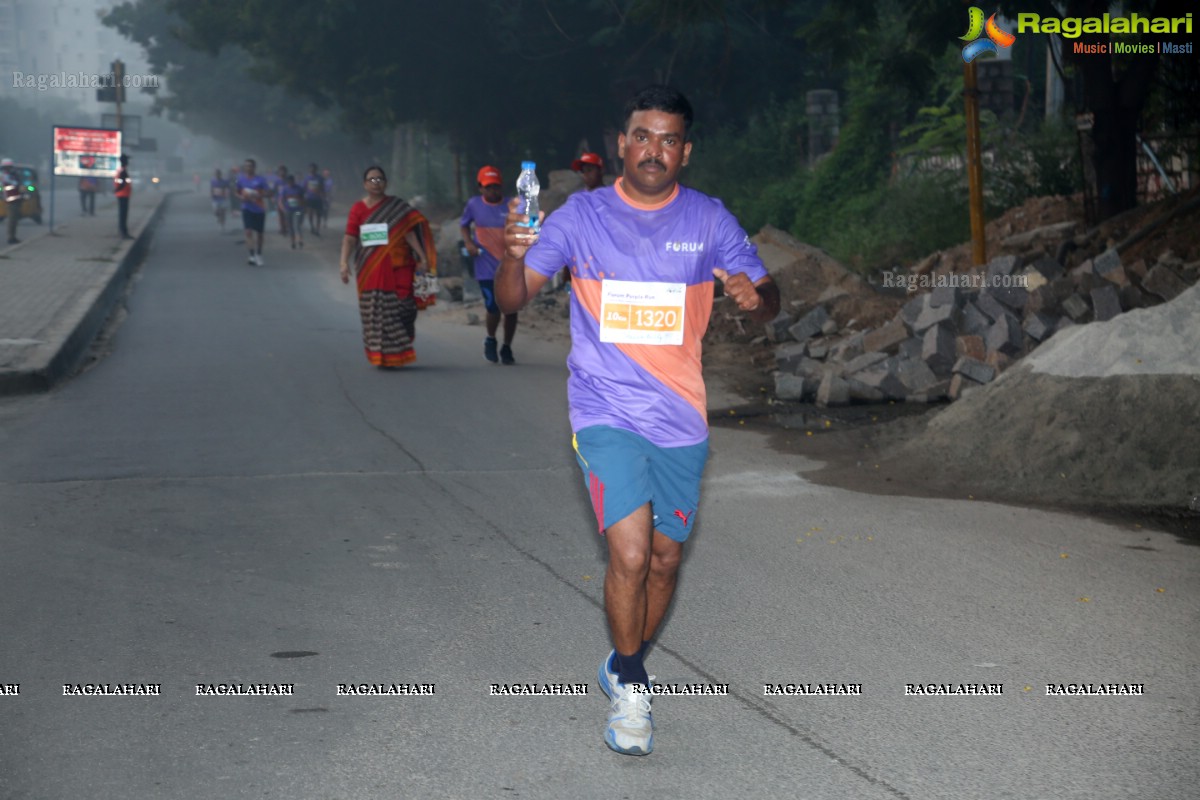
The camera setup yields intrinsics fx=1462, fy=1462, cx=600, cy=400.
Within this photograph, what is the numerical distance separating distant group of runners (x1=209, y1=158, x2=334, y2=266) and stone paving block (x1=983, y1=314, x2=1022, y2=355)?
19.0m

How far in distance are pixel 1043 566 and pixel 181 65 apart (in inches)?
3110

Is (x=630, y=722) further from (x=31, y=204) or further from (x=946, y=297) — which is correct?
(x=31, y=204)

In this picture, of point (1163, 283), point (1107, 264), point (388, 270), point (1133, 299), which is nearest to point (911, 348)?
point (1133, 299)

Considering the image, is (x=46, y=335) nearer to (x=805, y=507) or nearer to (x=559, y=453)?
(x=559, y=453)

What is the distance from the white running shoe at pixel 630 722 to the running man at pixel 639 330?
0.02 m

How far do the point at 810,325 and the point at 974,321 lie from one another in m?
2.35

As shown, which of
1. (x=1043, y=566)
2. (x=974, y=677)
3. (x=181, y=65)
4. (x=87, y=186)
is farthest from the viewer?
(x=181, y=65)

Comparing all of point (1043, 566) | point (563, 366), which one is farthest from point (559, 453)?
point (563, 366)

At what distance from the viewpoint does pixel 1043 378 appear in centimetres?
896

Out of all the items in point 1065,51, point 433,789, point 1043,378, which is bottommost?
point 433,789

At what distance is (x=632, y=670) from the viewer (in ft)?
14.4

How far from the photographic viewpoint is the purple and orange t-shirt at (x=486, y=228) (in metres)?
14.1

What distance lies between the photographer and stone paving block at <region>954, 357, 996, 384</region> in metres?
11.4

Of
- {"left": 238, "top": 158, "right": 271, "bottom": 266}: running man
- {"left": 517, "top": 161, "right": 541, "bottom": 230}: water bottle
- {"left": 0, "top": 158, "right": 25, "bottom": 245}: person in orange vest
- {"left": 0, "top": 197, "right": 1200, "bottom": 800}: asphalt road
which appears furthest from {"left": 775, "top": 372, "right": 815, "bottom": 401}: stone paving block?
{"left": 0, "top": 158, "right": 25, "bottom": 245}: person in orange vest
